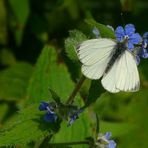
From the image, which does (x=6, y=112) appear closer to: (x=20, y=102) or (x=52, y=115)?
(x=20, y=102)

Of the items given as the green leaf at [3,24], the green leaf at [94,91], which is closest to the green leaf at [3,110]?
the green leaf at [3,24]

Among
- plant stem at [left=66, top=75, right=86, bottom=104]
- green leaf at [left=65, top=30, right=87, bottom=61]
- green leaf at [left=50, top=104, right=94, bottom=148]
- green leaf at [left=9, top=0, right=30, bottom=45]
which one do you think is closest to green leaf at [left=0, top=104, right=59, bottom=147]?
plant stem at [left=66, top=75, right=86, bottom=104]

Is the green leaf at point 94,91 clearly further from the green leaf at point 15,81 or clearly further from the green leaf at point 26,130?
the green leaf at point 15,81

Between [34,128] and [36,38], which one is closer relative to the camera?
[34,128]

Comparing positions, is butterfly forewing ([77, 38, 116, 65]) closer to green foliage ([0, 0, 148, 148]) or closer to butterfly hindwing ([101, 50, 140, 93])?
butterfly hindwing ([101, 50, 140, 93])

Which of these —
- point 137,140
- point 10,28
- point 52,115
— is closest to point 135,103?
point 137,140

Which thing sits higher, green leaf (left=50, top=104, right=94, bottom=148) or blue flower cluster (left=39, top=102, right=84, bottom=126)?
blue flower cluster (left=39, top=102, right=84, bottom=126)

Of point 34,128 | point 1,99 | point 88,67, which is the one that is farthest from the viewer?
point 1,99

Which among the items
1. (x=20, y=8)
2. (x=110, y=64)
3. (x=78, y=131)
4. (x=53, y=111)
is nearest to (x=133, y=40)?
(x=110, y=64)
